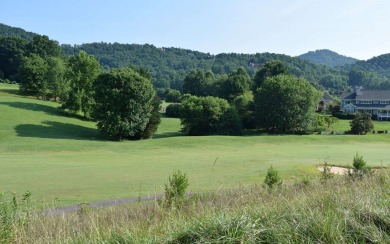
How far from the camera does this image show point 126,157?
111ft

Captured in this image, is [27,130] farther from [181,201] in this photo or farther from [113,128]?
[181,201]

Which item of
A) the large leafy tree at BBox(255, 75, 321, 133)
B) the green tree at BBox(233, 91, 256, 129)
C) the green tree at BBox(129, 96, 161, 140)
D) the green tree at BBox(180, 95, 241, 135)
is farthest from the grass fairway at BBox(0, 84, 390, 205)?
the green tree at BBox(233, 91, 256, 129)

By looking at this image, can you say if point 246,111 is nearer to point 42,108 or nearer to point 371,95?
point 42,108

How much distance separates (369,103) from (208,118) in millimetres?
66426

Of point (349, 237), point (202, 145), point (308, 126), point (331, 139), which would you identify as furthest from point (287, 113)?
point (349, 237)

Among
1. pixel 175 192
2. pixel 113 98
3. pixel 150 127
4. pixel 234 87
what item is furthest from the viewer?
pixel 234 87

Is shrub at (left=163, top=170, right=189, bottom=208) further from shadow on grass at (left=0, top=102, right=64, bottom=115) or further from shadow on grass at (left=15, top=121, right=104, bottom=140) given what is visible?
shadow on grass at (left=0, top=102, right=64, bottom=115)

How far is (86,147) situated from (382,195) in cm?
3737

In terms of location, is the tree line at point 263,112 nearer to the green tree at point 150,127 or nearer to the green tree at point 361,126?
the green tree at point 361,126

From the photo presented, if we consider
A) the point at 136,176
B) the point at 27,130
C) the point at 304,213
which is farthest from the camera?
the point at 27,130

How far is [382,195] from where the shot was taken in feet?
20.1

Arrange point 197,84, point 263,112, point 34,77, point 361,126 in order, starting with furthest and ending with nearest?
1. point 197,84
2. point 34,77
3. point 263,112
4. point 361,126

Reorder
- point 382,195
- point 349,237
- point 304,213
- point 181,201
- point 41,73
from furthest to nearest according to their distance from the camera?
1. point 41,73
2. point 181,201
3. point 382,195
4. point 304,213
5. point 349,237

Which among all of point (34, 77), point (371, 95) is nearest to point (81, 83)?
point (34, 77)
